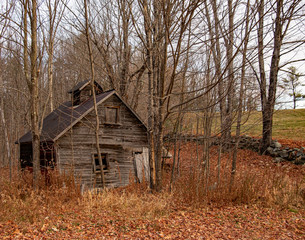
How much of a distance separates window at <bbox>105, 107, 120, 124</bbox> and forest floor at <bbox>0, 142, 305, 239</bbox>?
5706 mm

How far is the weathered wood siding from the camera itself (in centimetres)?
1305

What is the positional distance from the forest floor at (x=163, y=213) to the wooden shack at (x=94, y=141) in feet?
11.4

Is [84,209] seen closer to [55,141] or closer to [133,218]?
[133,218]

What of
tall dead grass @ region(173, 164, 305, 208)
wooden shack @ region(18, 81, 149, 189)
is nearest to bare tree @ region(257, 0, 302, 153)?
tall dead grass @ region(173, 164, 305, 208)

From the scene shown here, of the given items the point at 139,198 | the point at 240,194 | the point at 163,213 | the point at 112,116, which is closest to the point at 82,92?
the point at 112,116

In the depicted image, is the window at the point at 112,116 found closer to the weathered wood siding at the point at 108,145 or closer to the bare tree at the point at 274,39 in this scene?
the weathered wood siding at the point at 108,145

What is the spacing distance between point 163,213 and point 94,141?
301 inches

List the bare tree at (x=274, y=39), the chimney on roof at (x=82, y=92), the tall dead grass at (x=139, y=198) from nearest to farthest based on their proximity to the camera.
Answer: the bare tree at (x=274, y=39), the tall dead grass at (x=139, y=198), the chimney on roof at (x=82, y=92)

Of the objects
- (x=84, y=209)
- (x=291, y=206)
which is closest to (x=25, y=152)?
(x=84, y=209)

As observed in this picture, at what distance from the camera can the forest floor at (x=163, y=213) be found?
577 centimetres

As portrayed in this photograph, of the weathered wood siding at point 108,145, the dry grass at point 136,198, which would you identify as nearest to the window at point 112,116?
the weathered wood siding at point 108,145

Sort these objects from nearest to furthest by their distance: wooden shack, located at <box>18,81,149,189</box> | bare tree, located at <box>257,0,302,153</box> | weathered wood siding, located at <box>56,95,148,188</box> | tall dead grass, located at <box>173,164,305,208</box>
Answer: bare tree, located at <box>257,0,302,153</box>
tall dead grass, located at <box>173,164,305,208</box>
wooden shack, located at <box>18,81,149,189</box>
weathered wood siding, located at <box>56,95,148,188</box>

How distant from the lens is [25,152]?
16688mm

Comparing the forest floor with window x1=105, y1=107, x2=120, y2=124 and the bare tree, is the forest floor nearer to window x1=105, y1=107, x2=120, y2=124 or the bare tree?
the bare tree
